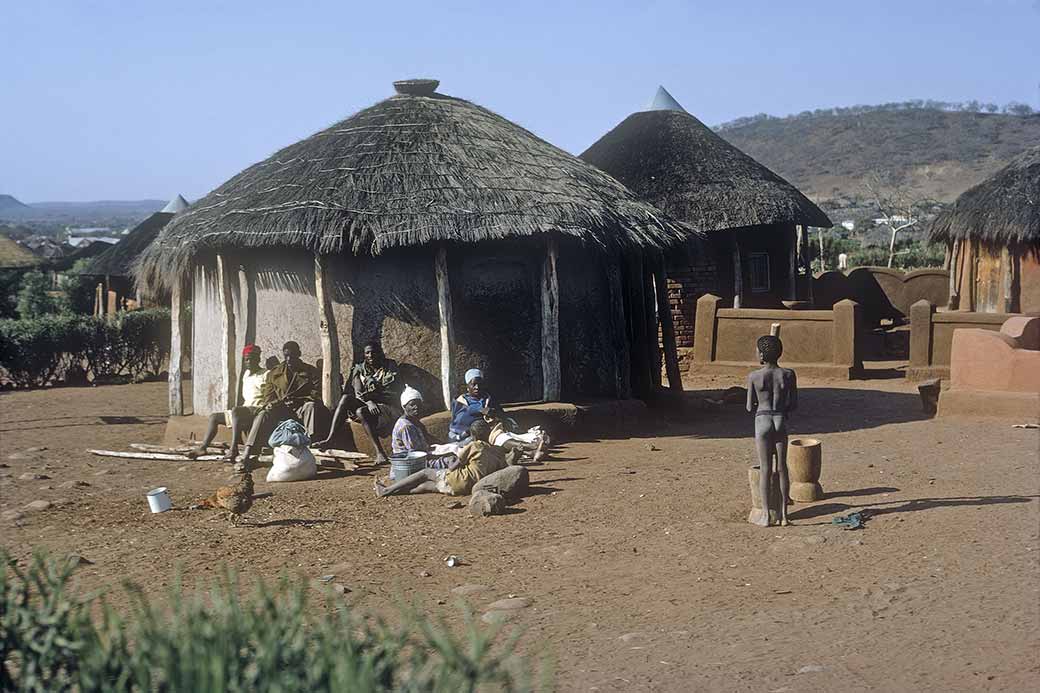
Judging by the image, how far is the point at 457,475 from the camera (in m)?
9.84

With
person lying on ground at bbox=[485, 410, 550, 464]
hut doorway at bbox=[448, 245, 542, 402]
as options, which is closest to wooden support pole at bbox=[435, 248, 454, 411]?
hut doorway at bbox=[448, 245, 542, 402]

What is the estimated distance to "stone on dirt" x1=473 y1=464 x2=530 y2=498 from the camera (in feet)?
31.2

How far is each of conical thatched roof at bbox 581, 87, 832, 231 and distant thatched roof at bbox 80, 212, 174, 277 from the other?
37.7 feet

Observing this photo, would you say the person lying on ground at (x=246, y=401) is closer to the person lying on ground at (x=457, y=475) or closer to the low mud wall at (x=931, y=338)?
the person lying on ground at (x=457, y=475)

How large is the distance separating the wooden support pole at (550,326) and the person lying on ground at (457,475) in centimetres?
276

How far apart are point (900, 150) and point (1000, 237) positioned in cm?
7305

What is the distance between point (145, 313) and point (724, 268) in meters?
10.5

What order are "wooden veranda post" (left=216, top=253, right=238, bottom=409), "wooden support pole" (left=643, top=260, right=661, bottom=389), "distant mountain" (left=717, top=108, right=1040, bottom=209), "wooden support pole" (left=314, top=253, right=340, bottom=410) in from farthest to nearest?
"distant mountain" (left=717, top=108, right=1040, bottom=209) → "wooden support pole" (left=643, top=260, right=661, bottom=389) → "wooden veranda post" (left=216, top=253, right=238, bottom=409) → "wooden support pole" (left=314, top=253, right=340, bottom=410)

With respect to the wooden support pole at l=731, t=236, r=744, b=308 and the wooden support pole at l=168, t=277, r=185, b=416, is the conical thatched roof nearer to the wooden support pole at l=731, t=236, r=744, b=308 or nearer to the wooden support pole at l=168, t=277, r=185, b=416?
the wooden support pole at l=731, t=236, r=744, b=308

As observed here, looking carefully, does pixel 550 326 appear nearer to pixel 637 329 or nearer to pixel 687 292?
pixel 637 329

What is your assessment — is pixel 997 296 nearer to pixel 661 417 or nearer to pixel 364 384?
pixel 661 417

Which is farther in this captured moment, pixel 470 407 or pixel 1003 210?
pixel 1003 210

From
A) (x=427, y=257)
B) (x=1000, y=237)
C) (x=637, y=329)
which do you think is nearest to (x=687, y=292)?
(x=1000, y=237)

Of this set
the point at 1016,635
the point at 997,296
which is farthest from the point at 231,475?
the point at 997,296
